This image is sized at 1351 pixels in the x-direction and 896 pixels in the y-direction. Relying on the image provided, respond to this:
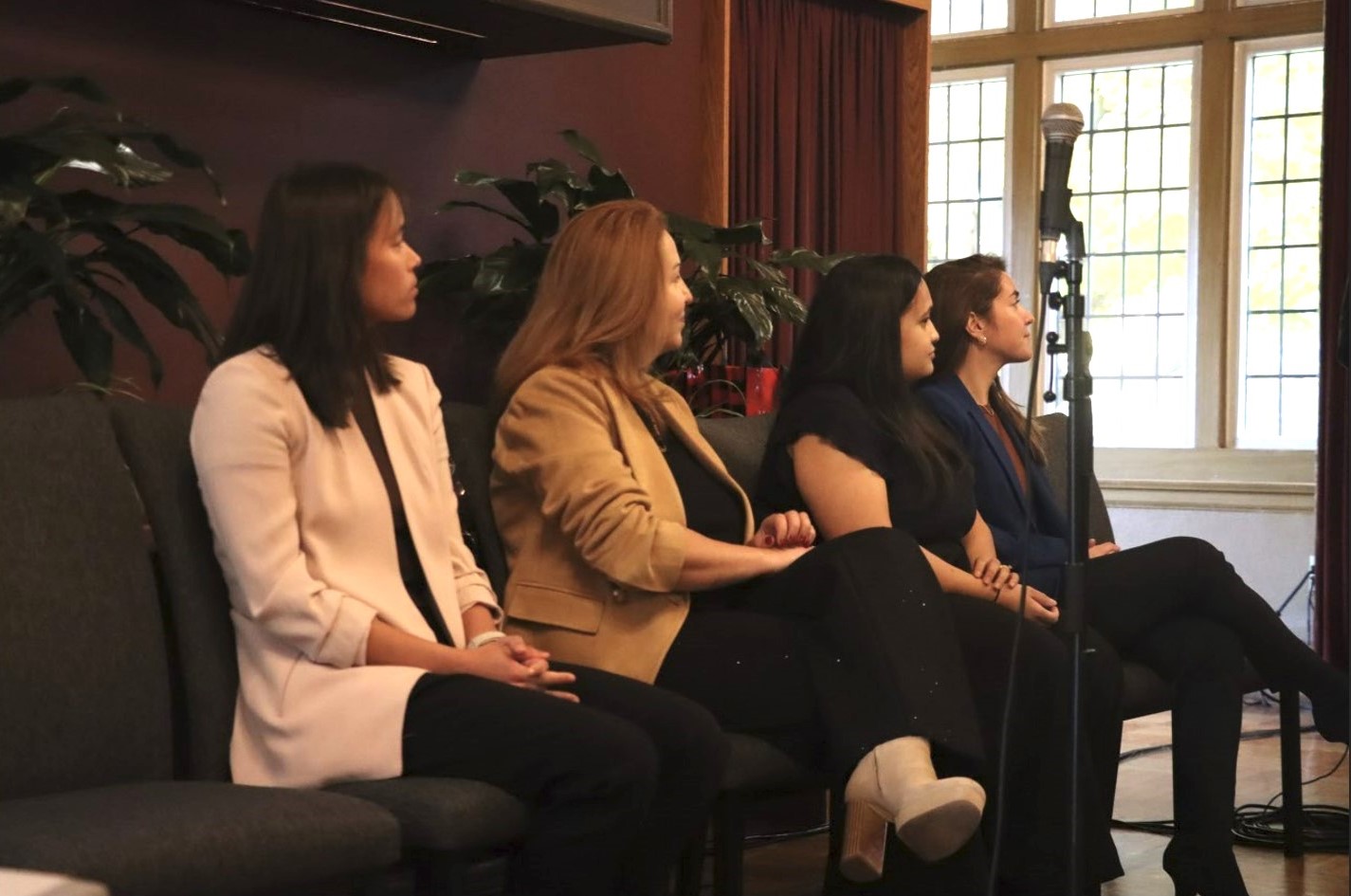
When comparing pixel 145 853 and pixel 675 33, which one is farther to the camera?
pixel 675 33

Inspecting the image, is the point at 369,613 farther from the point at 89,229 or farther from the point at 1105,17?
the point at 1105,17

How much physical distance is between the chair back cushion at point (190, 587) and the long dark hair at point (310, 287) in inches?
6.3

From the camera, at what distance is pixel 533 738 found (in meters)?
2.03

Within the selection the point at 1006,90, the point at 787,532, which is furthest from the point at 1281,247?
the point at 787,532

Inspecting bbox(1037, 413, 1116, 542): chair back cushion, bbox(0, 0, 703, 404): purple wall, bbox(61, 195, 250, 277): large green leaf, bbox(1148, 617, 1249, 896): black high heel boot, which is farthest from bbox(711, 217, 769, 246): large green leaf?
bbox(61, 195, 250, 277): large green leaf

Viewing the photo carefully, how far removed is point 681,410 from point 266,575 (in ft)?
3.04

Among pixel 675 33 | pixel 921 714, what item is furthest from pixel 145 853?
pixel 675 33

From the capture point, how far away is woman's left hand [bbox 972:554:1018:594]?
2.99 metres

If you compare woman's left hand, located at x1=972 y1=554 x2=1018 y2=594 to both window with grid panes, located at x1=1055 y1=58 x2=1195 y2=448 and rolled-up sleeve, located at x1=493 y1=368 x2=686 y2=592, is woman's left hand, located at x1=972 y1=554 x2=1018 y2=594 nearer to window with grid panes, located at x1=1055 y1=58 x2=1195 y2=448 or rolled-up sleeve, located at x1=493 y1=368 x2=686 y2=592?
rolled-up sleeve, located at x1=493 y1=368 x2=686 y2=592

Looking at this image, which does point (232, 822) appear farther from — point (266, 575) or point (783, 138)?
point (783, 138)

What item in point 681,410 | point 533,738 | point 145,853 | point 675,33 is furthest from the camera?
point 675,33

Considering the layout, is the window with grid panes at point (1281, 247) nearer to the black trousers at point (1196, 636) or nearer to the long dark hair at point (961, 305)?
the long dark hair at point (961, 305)

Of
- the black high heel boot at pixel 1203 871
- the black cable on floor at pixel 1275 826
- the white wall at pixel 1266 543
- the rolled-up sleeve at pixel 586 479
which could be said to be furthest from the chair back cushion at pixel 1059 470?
the white wall at pixel 1266 543

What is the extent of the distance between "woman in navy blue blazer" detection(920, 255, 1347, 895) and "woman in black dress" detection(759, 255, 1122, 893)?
0.16 meters
